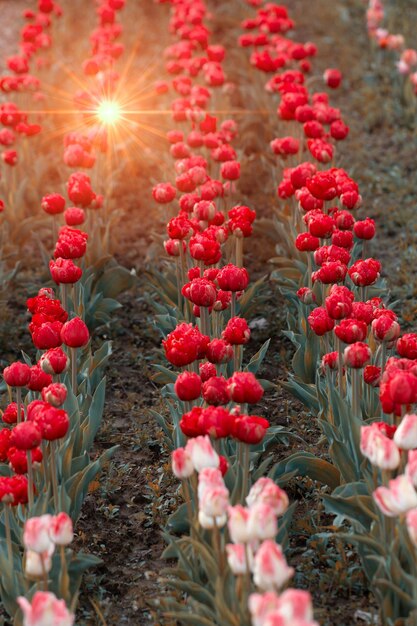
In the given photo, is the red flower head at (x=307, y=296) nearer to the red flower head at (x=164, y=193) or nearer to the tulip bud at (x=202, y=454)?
the red flower head at (x=164, y=193)

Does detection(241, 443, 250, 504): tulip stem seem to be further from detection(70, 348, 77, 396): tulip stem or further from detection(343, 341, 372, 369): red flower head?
detection(70, 348, 77, 396): tulip stem

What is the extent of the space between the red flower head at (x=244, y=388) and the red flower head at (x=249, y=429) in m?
0.15

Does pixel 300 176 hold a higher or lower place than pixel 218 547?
higher

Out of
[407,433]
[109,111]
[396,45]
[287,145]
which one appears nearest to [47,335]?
[407,433]

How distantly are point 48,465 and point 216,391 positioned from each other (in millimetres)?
744

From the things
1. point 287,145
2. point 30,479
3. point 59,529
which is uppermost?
point 287,145

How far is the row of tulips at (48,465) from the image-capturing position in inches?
104

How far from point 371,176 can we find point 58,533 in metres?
5.11

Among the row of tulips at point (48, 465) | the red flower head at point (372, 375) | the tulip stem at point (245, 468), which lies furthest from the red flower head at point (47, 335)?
the red flower head at point (372, 375)

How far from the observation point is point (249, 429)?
2850mm

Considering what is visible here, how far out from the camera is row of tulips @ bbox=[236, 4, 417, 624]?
9.14 ft

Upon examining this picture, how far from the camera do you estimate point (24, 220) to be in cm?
601

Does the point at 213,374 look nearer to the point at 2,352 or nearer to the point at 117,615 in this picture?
the point at 117,615

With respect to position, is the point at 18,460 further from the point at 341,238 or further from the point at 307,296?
the point at 341,238
